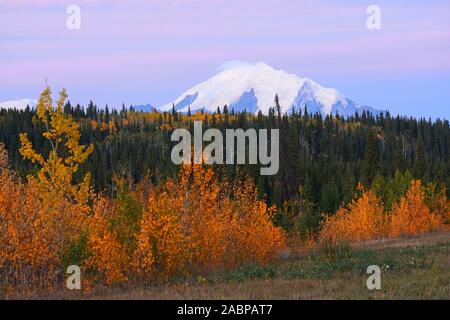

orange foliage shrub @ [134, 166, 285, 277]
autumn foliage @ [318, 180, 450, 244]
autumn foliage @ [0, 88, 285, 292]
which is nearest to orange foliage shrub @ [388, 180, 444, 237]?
autumn foliage @ [318, 180, 450, 244]

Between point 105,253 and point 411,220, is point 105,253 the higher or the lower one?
the higher one

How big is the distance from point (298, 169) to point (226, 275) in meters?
79.5

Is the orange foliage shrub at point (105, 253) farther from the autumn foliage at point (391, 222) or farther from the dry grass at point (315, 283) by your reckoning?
the autumn foliage at point (391, 222)

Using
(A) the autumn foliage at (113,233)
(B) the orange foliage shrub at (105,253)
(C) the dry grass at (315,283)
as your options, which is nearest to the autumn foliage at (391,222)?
(A) the autumn foliage at (113,233)

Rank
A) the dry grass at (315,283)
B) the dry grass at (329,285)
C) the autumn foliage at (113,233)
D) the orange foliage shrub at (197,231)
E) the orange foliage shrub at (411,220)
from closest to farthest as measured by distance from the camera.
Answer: the dry grass at (329,285)
the dry grass at (315,283)
the autumn foliage at (113,233)
the orange foliage shrub at (197,231)
the orange foliage shrub at (411,220)

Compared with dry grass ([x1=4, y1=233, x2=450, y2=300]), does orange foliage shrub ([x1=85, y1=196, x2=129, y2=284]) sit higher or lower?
higher

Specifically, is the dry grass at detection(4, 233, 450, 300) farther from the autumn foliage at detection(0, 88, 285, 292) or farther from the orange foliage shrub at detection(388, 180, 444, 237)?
the orange foliage shrub at detection(388, 180, 444, 237)

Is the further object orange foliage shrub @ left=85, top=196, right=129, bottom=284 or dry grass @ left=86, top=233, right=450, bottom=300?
orange foliage shrub @ left=85, top=196, right=129, bottom=284

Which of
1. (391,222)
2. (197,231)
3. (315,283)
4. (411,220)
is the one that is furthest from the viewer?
(391,222)

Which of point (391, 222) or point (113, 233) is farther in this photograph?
point (391, 222)

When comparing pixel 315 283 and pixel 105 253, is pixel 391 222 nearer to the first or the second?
pixel 315 283

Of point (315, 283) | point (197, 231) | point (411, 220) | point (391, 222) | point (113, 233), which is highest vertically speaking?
point (113, 233)

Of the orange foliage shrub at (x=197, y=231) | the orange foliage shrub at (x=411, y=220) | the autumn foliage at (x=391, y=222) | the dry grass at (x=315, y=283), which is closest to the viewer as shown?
the dry grass at (x=315, y=283)

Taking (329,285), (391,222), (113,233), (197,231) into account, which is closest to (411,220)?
(391,222)
